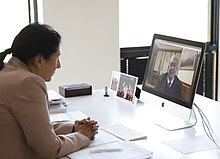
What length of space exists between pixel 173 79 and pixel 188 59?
0.14 metres

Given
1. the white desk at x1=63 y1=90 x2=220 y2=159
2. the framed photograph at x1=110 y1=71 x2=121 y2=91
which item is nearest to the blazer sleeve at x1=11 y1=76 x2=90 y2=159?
the white desk at x1=63 y1=90 x2=220 y2=159

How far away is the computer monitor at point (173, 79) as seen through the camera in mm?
2074

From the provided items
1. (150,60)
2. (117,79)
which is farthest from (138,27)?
(150,60)

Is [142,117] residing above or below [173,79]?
below

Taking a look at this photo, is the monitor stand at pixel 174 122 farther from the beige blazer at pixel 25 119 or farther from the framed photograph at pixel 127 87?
the beige blazer at pixel 25 119

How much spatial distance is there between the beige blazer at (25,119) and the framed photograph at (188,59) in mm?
708

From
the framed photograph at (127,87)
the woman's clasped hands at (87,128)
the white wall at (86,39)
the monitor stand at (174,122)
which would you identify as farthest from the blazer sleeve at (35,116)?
the white wall at (86,39)

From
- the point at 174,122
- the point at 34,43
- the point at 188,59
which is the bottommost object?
the point at 174,122

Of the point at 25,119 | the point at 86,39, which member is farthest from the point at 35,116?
the point at 86,39

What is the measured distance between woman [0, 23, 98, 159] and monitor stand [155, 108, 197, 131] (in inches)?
20.2

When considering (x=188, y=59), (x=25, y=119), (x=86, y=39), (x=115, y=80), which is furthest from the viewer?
(x=86, y=39)

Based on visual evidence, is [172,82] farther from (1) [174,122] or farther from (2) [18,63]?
(2) [18,63]

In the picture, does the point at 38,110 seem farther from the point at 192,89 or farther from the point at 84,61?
the point at 84,61

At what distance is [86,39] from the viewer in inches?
155
